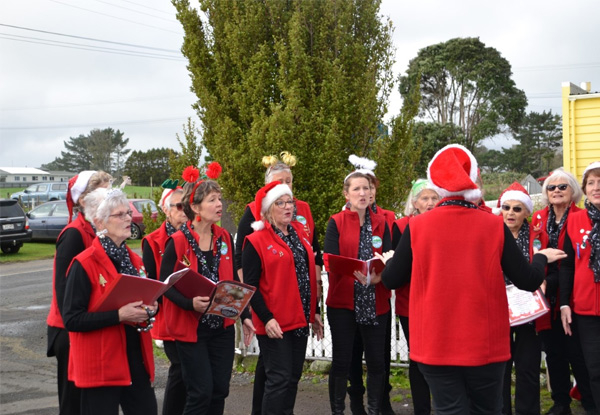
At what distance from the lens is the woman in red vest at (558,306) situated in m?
5.10

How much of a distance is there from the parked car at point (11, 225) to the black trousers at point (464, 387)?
19.7m

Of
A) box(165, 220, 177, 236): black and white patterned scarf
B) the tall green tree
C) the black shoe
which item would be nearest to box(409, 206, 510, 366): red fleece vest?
the black shoe

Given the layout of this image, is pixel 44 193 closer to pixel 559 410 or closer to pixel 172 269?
pixel 172 269

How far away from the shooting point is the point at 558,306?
5062 mm

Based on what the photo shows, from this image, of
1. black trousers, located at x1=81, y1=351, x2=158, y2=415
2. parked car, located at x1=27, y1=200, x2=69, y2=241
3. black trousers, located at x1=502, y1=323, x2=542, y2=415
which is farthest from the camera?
parked car, located at x1=27, y1=200, x2=69, y2=241

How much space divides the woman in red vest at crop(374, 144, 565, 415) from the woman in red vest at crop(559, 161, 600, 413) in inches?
61.6

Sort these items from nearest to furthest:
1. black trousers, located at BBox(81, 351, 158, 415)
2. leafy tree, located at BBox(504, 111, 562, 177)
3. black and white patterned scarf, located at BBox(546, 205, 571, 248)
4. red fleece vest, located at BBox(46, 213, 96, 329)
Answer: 1. black trousers, located at BBox(81, 351, 158, 415)
2. red fleece vest, located at BBox(46, 213, 96, 329)
3. black and white patterned scarf, located at BBox(546, 205, 571, 248)
4. leafy tree, located at BBox(504, 111, 562, 177)

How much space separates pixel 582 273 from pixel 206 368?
2.92 meters

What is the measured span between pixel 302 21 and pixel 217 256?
13.1ft

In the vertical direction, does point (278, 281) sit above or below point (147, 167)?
below

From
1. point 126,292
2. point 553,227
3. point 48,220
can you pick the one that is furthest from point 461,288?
point 48,220

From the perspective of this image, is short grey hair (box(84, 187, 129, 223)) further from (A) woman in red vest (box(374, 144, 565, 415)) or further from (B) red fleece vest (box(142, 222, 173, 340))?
(A) woman in red vest (box(374, 144, 565, 415))

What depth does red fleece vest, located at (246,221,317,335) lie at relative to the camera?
180 inches

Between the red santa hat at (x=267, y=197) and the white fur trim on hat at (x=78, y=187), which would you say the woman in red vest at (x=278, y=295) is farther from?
the white fur trim on hat at (x=78, y=187)
